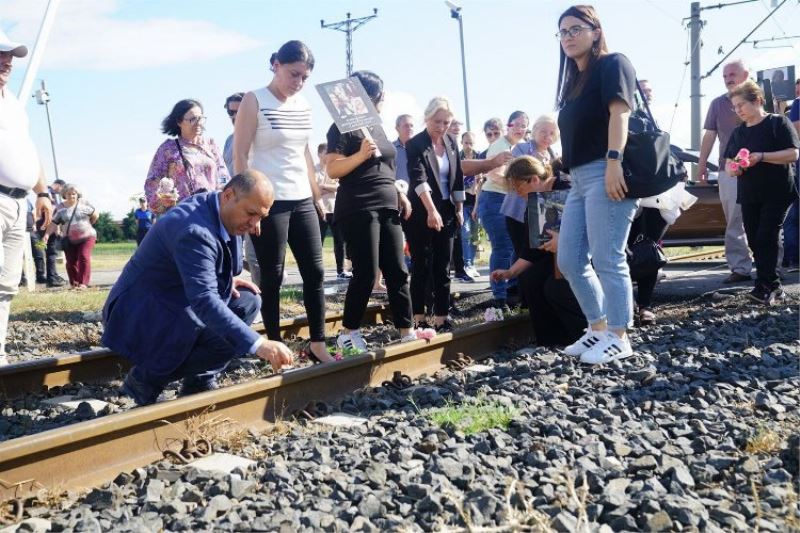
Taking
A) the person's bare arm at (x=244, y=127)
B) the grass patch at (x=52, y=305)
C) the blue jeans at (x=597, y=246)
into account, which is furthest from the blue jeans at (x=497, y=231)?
the grass patch at (x=52, y=305)

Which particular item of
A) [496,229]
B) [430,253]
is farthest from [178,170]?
[496,229]

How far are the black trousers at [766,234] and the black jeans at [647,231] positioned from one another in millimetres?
1042

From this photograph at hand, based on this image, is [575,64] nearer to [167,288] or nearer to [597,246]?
[597,246]

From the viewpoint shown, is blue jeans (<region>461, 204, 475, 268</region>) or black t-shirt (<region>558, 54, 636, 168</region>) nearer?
black t-shirt (<region>558, 54, 636, 168</region>)

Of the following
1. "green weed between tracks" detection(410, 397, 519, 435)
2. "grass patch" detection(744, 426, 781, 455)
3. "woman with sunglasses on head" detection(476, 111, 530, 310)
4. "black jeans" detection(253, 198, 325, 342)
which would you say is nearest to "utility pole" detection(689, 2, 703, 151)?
"woman with sunglasses on head" detection(476, 111, 530, 310)

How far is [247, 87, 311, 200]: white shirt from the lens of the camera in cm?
545

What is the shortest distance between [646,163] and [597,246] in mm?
554

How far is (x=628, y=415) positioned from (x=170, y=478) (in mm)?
2024

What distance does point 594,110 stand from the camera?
5055 mm

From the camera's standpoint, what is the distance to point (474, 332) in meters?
6.13

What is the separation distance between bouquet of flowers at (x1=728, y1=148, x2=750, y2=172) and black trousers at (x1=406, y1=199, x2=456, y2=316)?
2429mm

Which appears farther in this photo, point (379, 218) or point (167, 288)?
point (379, 218)

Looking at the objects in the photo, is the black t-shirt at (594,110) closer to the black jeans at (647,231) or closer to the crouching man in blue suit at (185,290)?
the black jeans at (647,231)

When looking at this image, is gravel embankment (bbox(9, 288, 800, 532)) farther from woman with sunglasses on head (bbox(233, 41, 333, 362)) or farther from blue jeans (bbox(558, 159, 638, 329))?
woman with sunglasses on head (bbox(233, 41, 333, 362))
